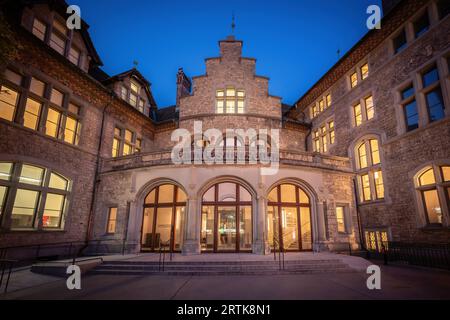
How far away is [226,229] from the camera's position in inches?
487

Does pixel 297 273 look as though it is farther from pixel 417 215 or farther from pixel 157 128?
Answer: pixel 157 128

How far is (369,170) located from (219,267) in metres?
11.2

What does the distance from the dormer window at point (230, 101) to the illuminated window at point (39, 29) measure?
33.6ft

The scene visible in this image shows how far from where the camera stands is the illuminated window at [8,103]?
10359 millimetres

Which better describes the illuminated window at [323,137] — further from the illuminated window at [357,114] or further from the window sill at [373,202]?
the window sill at [373,202]

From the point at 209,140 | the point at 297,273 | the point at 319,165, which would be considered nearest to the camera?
the point at 297,273

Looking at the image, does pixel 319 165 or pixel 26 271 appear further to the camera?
pixel 319 165

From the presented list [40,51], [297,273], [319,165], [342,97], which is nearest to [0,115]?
[40,51]

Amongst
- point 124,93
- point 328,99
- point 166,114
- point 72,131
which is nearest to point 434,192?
point 328,99

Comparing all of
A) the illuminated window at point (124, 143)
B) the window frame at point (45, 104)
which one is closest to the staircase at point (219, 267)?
the window frame at point (45, 104)

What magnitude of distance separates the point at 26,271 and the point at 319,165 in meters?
14.3

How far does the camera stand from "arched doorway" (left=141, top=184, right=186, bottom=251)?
Answer: 1279 centimetres

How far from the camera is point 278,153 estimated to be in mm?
12727

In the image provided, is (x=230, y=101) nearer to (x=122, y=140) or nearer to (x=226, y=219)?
(x=122, y=140)
